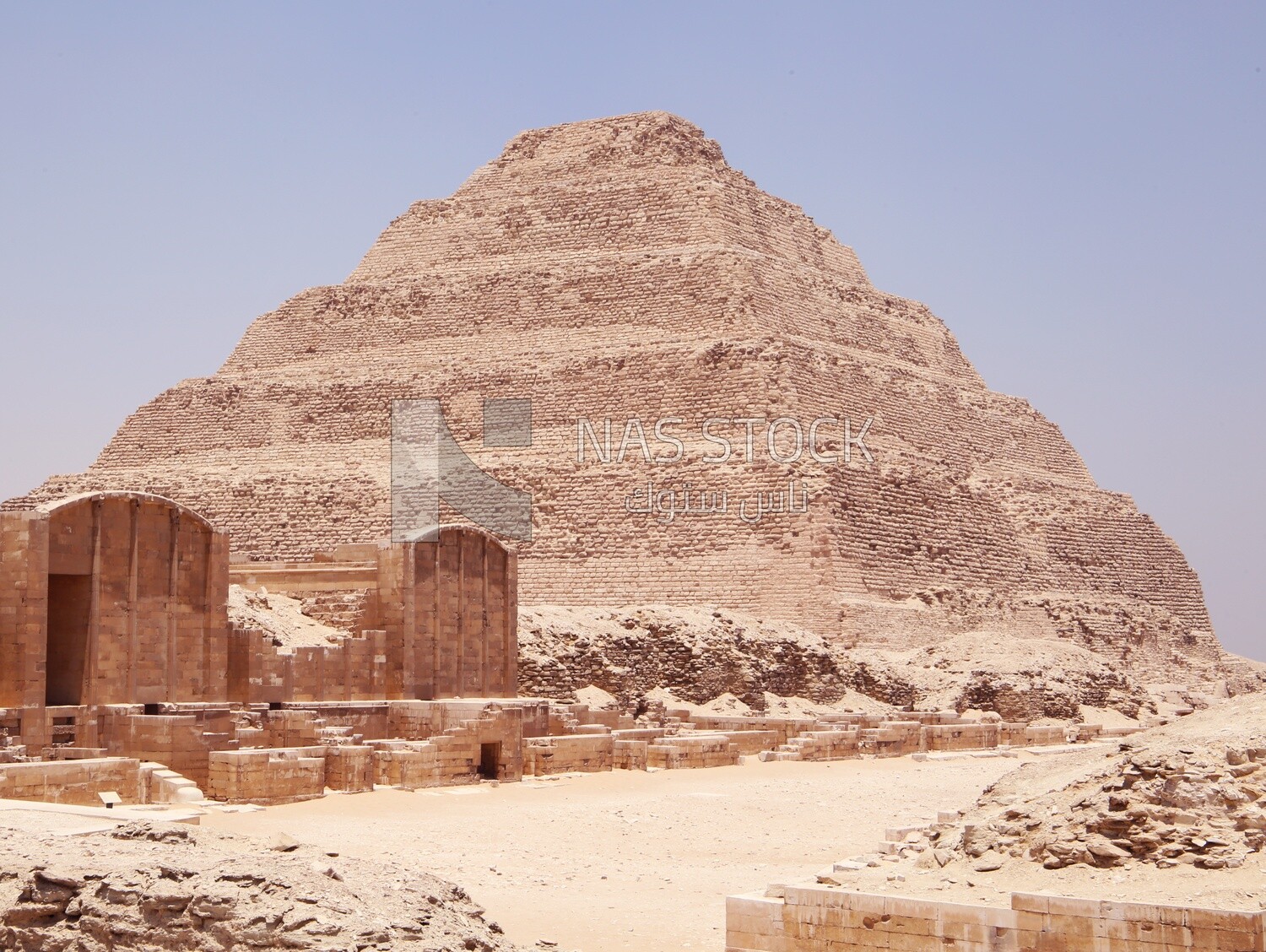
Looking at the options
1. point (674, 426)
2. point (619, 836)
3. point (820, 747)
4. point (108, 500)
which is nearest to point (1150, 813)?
point (619, 836)

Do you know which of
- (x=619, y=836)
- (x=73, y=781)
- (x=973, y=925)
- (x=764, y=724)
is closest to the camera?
(x=973, y=925)

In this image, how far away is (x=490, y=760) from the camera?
21641 millimetres

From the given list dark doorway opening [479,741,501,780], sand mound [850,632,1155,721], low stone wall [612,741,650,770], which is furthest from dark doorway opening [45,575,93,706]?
sand mound [850,632,1155,721]

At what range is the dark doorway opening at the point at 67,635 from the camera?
1983 centimetres

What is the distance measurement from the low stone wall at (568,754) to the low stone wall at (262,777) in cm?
454

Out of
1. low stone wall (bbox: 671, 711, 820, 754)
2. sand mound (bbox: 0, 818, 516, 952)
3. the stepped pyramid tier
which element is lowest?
sand mound (bbox: 0, 818, 516, 952)

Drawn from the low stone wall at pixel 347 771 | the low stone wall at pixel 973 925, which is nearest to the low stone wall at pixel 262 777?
the low stone wall at pixel 347 771

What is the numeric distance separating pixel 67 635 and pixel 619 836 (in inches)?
271

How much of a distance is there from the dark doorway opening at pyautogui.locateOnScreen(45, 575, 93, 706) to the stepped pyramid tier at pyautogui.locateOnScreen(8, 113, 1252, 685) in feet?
81.5

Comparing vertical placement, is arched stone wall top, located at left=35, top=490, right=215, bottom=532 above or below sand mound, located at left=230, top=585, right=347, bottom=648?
above

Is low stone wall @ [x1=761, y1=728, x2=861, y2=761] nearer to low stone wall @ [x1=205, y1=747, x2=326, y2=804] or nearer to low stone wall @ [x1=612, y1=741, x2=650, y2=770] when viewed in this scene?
low stone wall @ [x1=612, y1=741, x2=650, y2=770]

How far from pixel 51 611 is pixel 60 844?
11669mm

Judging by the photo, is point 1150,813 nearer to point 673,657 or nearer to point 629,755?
point 629,755

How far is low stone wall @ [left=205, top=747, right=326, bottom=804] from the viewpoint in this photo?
17562 mm
